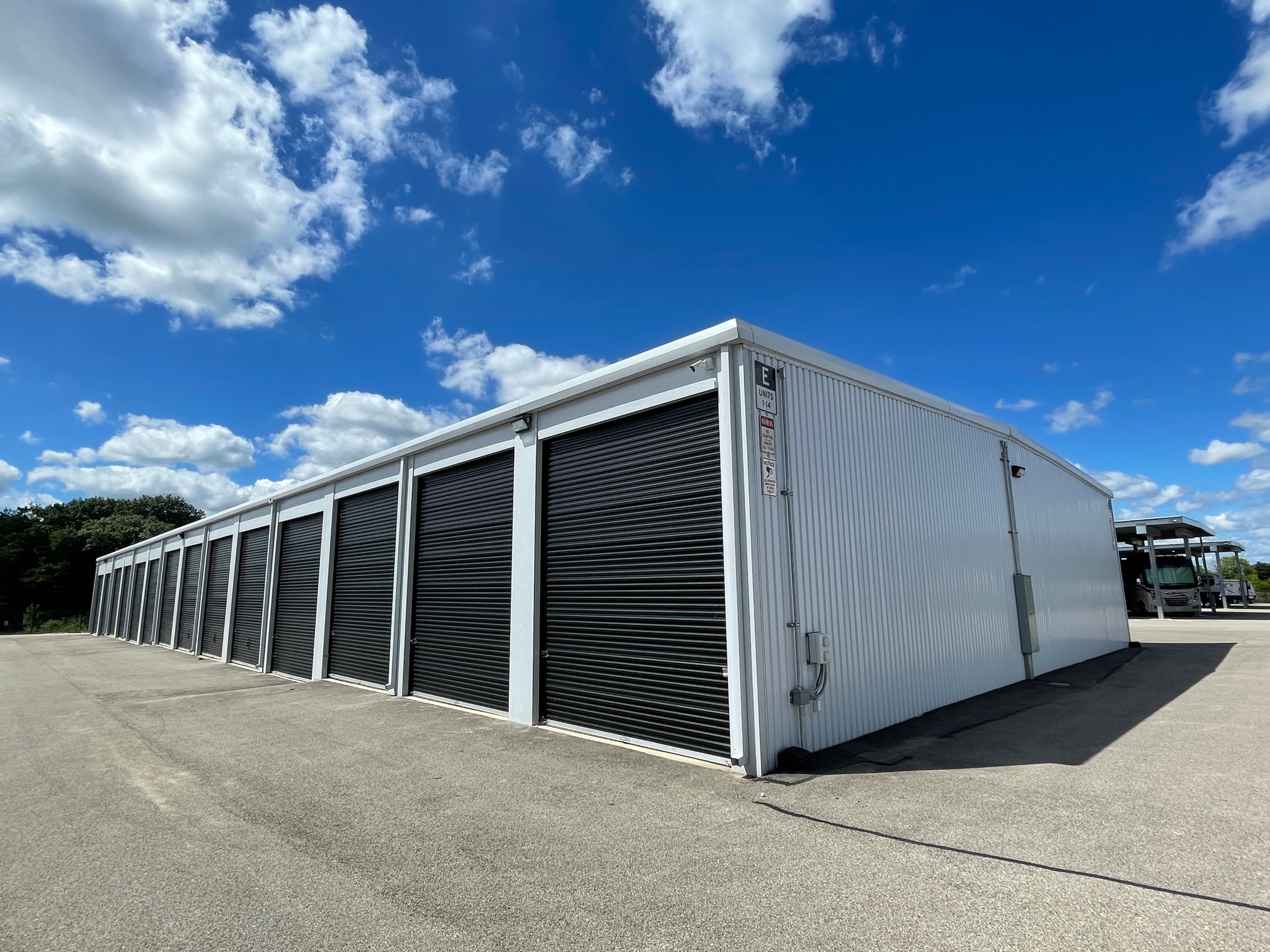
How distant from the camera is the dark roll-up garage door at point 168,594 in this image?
1081 inches

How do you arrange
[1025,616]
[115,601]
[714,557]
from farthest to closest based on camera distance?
[115,601]
[1025,616]
[714,557]

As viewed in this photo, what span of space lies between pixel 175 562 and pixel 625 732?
1110 inches

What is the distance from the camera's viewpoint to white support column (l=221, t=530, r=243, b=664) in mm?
20344

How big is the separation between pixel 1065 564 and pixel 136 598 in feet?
134

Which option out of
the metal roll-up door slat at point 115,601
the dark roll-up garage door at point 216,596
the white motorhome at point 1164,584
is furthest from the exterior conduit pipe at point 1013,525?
the metal roll-up door slat at point 115,601

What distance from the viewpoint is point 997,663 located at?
10953mm

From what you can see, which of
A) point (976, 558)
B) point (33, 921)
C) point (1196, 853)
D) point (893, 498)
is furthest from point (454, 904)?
point (976, 558)

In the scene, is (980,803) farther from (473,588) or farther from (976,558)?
(473,588)

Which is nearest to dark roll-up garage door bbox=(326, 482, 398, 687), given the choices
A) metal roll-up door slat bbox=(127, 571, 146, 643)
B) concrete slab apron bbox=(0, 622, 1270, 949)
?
concrete slab apron bbox=(0, 622, 1270, 949)

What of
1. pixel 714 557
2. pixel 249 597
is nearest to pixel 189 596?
pixel 249 597

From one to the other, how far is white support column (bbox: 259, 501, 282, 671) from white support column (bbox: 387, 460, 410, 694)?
705 centimetres

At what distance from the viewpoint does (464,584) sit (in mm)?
11086

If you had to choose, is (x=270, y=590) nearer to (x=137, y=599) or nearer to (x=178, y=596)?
(x=178, y=596)

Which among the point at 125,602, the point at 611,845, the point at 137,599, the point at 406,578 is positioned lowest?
the point at 611,845
